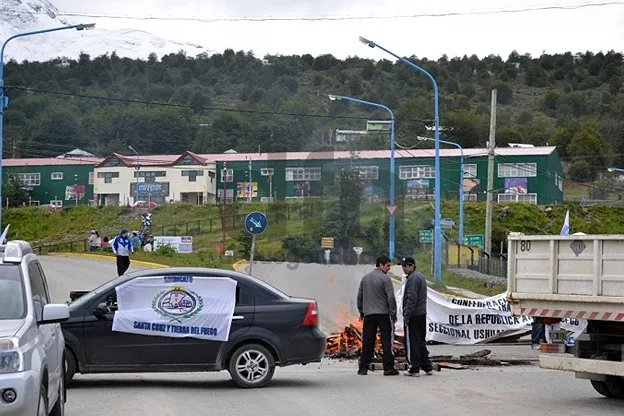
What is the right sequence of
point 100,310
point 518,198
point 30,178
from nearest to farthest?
point 100,310, point 518,198, point 30,178

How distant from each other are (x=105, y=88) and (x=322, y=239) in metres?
75.5

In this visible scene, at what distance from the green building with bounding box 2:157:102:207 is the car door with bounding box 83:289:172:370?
79335 mm

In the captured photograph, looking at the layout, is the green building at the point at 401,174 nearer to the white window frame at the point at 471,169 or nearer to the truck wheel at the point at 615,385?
the white window frame at the point at 471,169

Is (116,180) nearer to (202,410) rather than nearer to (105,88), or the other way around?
(105,88)

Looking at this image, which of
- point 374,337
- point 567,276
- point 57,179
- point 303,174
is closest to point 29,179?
point 57,179

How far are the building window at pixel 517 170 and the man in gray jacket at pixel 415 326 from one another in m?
73.8

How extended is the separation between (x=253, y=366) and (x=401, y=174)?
67.6m

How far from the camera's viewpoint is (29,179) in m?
94.7

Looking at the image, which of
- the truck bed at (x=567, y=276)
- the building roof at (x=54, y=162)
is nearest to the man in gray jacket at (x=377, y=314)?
the truck bed at (x=567, y=276)

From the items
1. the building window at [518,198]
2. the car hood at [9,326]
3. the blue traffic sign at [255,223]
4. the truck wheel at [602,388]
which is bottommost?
the truck wheel at [602,388]

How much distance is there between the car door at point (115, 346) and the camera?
14094mm

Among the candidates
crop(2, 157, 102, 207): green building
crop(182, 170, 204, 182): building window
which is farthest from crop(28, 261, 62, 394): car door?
crop(2, 157, 102, 207): green building

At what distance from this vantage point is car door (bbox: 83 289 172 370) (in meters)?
14.1

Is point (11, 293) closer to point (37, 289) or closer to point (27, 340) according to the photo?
point (37, 289)
